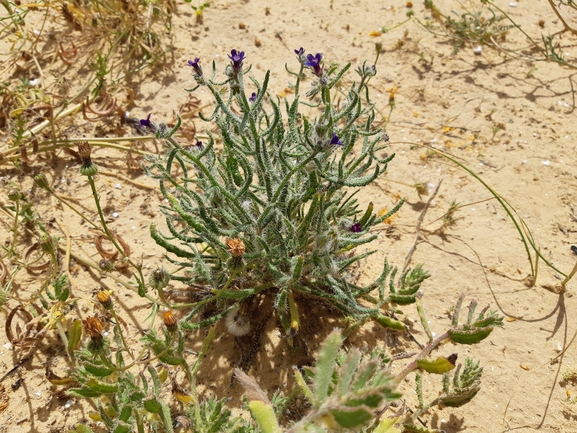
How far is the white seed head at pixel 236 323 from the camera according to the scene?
7.69 ft

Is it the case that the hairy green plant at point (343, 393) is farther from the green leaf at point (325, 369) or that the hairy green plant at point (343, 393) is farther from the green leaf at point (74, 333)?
the green leaf at point (74, 333)

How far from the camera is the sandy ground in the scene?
2.27 metres

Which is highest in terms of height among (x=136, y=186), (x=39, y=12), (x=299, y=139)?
(x=39, y=12)

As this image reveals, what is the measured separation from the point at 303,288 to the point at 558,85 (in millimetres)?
3015

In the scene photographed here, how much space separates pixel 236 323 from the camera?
2.34 metres

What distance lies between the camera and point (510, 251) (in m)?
2.88

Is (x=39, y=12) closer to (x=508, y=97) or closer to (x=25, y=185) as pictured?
(x=25, y=185)

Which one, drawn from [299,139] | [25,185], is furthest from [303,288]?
[25,185]

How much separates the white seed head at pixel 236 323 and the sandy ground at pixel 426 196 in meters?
0.07

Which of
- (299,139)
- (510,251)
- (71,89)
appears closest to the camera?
(299,139)

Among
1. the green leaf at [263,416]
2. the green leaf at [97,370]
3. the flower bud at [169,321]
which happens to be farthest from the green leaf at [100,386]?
the green leaf at [263,416]

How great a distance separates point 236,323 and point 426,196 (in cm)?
156

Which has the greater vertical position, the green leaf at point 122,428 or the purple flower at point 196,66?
the purple flower at point 196,66

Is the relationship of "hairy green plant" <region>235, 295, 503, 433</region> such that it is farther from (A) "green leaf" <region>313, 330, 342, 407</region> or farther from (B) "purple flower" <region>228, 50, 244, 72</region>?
(B) "purple flower" <region>228, 50, 244, 72</region>
